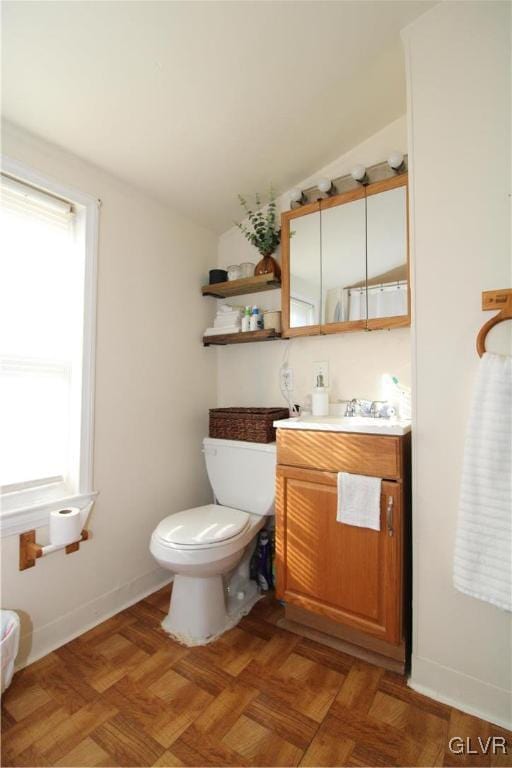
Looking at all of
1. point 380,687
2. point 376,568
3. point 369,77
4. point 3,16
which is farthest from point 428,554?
point 3,16

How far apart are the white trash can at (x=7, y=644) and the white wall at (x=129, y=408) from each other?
0.64 ft

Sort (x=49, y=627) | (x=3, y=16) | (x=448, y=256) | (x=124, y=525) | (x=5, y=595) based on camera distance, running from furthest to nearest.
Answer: (x=124, y=525), (x=49, y=627), (x=5, y=595), (x=448, y=256), (x=3, y=16)

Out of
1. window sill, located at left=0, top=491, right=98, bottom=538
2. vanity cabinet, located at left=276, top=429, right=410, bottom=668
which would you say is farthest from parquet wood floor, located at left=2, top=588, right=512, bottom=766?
window sill, located at left=0, top=491, right=98, bottom=538

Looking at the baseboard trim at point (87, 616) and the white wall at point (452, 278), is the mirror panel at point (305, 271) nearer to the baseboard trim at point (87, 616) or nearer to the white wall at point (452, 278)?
the white wall at point (452, 278)

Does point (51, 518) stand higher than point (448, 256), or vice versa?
point (448, 256)

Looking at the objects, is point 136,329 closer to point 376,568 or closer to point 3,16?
point 3,16

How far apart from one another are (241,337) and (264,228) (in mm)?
634

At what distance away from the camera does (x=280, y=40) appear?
132 cm

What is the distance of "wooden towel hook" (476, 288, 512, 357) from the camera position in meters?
1.16

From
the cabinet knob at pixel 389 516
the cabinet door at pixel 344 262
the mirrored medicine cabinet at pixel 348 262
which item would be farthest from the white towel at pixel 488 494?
the cabinet door at pixel 344 262

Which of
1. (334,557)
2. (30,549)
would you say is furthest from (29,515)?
(334,557)

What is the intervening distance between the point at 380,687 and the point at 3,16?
8.32 feet

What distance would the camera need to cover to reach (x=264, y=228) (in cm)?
209

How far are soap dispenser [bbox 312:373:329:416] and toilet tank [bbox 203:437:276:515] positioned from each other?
0.94 feet
